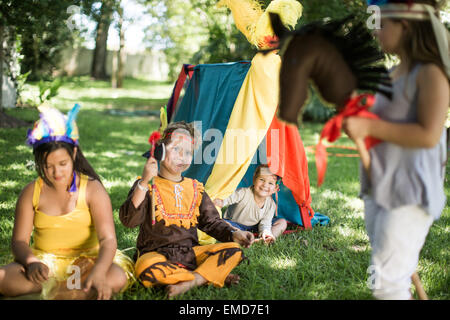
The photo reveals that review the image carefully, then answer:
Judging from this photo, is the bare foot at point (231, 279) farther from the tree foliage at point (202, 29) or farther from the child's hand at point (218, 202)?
the tree foliage at point (202, 29)

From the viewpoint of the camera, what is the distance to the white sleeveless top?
5.74 feet

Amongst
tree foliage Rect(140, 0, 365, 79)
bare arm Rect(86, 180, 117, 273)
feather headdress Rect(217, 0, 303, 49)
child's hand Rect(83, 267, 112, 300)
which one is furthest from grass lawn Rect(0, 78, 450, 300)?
tree foliage Rect(140, 0, 365, 79)

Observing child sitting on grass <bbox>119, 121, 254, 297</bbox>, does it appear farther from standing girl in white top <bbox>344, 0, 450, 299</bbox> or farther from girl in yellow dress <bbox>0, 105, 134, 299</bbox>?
standing girl in white top <bbox>344, 0, 450, 299</bbox>

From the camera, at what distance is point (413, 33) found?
1.76 m

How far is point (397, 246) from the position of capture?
5.85ft

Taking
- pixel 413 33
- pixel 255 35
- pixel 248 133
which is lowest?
pixel 248 133

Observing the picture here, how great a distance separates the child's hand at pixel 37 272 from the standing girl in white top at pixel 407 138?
1538 millimetres

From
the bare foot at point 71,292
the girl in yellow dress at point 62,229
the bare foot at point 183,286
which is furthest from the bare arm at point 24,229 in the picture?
the bare foot at point 183,286

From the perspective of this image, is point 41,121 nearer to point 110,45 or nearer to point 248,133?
point 248,133

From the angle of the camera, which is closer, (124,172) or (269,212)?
(269,212)

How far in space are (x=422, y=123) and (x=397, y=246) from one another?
1.64ft

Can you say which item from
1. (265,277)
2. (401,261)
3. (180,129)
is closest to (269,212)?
(265,277)
